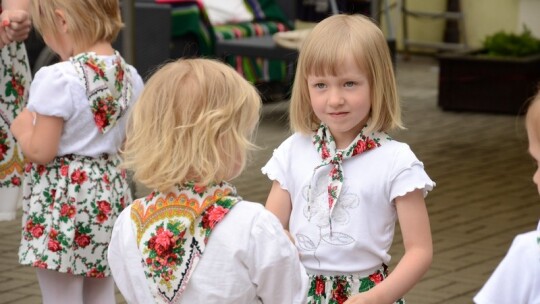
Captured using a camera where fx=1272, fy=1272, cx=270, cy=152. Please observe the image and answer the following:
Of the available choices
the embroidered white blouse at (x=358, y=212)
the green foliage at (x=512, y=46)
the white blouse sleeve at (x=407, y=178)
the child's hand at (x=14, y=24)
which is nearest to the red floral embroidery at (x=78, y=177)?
the child's hand at (x=14, y=24)

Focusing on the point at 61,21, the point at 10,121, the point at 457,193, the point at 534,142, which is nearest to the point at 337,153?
the point at 534,142

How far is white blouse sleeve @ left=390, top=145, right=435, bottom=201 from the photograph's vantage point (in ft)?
10.4

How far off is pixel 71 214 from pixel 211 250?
1.37 meters

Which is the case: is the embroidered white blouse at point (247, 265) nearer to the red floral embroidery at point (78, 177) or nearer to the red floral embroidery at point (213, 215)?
the red floral embroidery at point (213, 215)

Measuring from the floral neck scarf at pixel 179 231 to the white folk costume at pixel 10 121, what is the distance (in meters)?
2.03

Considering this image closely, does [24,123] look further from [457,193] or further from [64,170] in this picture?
[457,193]

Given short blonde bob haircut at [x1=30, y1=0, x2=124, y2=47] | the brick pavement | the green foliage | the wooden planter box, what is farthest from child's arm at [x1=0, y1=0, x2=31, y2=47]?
the green foliage

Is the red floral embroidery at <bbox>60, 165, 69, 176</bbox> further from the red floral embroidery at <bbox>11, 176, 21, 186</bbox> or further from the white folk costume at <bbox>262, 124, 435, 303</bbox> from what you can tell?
the white folk costume at <bbox>262, 124, 435, 303</bbox>

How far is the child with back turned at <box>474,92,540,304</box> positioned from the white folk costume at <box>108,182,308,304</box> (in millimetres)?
486

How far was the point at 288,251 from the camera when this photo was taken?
2.84 metres

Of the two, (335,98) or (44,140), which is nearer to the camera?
(335,98)

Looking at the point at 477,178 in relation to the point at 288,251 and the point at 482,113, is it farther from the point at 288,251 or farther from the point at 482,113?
the point at 288,251

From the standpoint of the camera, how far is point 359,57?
3.23 metres

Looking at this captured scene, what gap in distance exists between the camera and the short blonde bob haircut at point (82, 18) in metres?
4.09
